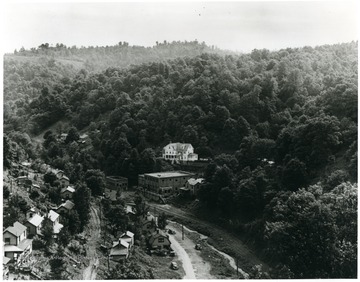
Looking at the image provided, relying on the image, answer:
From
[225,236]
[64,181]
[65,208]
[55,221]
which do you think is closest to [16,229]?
[55,221]

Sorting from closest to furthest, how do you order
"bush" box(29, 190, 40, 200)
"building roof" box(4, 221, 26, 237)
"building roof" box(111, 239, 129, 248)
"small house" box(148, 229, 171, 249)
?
1. "building roof" box(4, 221, 26, 237)
2. "building roof" box(111, 239, 129, 248)
3. "small house" box(148, 229, 171, 249)
4. "bush" box(29, 190, 40, 200)

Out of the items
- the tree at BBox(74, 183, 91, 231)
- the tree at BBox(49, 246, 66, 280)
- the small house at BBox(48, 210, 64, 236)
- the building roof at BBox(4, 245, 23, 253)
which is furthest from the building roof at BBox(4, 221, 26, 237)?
the tree at BBox(74, 183, 91, 231)

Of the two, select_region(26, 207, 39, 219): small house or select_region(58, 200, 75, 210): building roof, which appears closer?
select_region(26, 207, 39, 219): small house

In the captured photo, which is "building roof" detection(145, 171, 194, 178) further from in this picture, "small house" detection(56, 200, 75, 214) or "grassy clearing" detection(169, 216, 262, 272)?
"small house" detection(56, 200, 75, 214)

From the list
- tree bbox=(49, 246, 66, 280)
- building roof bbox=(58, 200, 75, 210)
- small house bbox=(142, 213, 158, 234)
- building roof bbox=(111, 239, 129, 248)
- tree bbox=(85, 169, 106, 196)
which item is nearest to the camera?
tree bbox=(49, 246, 66, 280)

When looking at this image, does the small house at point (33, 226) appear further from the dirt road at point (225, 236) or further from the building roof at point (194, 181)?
the building roof at point (194, 181)

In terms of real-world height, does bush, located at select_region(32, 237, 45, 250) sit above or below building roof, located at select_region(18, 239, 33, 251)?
below

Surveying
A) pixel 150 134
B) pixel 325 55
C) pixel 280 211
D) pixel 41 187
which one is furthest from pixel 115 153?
pixel 325 55
